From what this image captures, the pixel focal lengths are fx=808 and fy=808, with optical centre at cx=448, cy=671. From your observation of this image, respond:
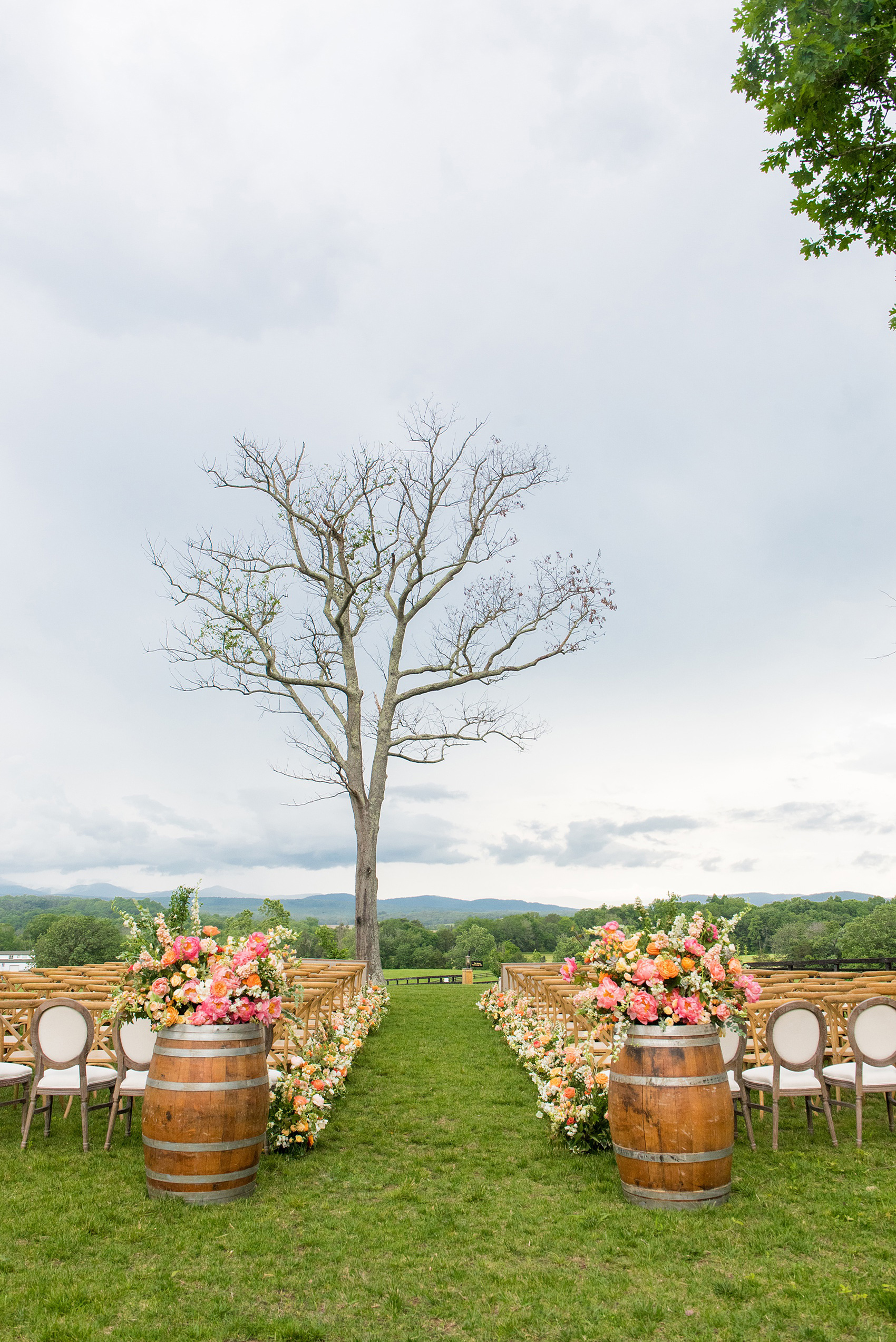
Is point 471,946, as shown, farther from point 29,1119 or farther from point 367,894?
point 29,1119

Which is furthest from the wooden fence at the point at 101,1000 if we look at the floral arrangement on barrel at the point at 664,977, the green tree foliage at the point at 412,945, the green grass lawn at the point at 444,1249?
the green tree foliage at the point at 412,945

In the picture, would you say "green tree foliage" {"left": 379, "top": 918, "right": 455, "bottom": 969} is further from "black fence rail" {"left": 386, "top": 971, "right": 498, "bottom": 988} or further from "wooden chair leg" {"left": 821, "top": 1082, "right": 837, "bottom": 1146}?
"wooden chair leg" {"left": 821, "top": 1082, "right": 837, "bottom": 1146}

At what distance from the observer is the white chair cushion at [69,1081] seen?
628 cm

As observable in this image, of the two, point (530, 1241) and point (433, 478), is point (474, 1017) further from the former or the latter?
point (433, 478)

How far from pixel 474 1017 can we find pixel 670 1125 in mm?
10692

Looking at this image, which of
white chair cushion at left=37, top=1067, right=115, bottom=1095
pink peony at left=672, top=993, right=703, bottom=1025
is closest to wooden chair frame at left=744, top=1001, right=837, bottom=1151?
pink peony at left=672, top=993, right=703, bottom=1025

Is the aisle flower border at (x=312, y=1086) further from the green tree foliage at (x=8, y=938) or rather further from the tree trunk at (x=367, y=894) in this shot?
the green tree foliage at (x=8, y=938)

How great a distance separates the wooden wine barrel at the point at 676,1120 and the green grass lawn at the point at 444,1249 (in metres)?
0.17

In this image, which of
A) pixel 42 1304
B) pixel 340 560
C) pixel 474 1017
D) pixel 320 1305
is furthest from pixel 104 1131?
pixel 340 560

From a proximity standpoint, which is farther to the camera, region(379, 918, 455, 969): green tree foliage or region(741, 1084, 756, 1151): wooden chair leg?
region(379, 918, 455, 969): green tree foliage

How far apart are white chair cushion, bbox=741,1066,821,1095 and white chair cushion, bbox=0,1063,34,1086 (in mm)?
5699

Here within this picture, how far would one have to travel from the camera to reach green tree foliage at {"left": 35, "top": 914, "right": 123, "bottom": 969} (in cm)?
2356

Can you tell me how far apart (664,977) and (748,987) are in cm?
65

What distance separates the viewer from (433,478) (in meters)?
20.4
